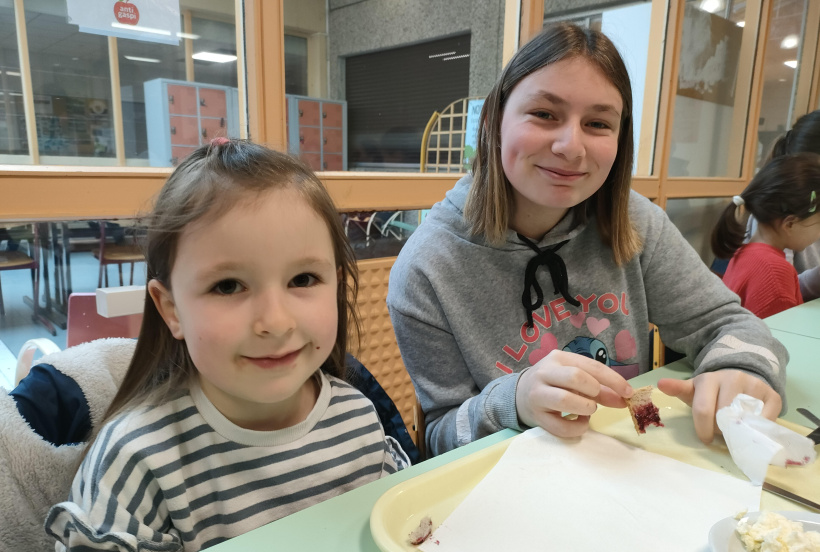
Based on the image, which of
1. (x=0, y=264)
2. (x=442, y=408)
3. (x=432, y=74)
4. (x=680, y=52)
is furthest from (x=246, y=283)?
(x=432, y=74)

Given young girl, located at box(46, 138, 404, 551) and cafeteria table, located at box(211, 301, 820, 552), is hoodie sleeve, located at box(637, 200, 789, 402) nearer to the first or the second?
cafeteria table, located at box(211, 301, 820, 552)

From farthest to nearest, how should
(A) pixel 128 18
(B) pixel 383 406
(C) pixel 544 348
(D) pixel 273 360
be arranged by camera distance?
1. (A) pixel 128 18
2. (C) pixel 544 348
3. (B) pixel 383 406
4. (D) pixel 273 360

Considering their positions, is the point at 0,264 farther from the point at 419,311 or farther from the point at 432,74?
the point at 432,74

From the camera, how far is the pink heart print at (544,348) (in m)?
1.07

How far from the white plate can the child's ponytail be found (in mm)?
1643

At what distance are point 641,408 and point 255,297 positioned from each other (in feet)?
1.74

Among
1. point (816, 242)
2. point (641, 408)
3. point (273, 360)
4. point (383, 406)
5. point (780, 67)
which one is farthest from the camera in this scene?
point (780, 67)

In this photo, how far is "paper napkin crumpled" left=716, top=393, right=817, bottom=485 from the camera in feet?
2.21

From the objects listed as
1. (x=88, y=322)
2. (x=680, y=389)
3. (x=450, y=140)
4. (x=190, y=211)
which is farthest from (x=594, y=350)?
(x=450, y=140)

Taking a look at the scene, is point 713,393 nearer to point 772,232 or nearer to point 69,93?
point 772,232

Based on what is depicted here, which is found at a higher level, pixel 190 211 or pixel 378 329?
pixel 190 211

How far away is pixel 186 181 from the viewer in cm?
69

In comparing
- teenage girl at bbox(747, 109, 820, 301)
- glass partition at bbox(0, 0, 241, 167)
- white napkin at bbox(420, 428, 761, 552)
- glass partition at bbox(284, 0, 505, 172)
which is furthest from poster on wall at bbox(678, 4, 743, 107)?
white napkin at bbox(420, 428, 761, 552)

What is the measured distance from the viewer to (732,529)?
1.79 feet
